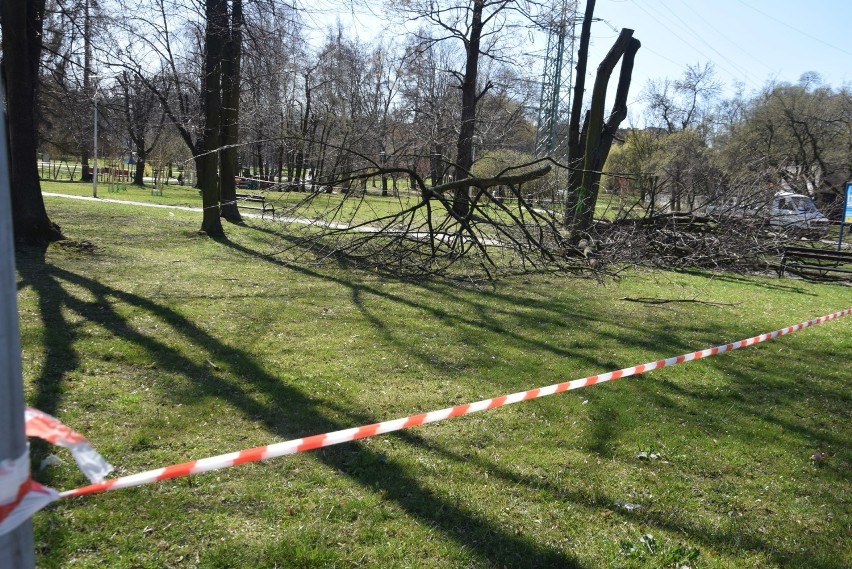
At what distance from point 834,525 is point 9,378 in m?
4.29

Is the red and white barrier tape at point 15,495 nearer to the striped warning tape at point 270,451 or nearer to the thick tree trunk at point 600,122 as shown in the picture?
the striped warning tape at point 270,451

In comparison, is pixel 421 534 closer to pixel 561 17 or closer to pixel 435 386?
pixel 435 386

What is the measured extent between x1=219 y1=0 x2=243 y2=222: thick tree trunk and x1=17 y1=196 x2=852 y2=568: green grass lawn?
6788 millimetres

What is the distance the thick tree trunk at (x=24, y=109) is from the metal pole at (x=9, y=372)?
1089 centimetres

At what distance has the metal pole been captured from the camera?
1477 millimetres

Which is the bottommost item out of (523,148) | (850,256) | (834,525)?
(834,525)

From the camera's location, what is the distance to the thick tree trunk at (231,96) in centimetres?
1405

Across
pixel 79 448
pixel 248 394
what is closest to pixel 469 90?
pixel 248 394

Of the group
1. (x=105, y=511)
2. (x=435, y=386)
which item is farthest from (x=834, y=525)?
(x=105, y=511)

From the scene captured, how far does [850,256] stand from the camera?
1580 centimetres

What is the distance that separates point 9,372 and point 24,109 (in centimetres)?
1128

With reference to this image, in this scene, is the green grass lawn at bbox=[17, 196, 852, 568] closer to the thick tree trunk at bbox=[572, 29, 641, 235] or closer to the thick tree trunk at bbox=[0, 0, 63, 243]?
the thick tree trunk at bbox=[0, 0, 63, 243]

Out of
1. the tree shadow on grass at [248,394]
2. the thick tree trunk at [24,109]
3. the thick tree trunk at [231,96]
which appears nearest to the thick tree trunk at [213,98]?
the thick tree trunk at [231,96]

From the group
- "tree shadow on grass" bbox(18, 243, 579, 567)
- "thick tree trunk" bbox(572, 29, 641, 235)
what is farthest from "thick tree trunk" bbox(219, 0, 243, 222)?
"thick tree trunk" bbox(572, 29, 641, 235)
